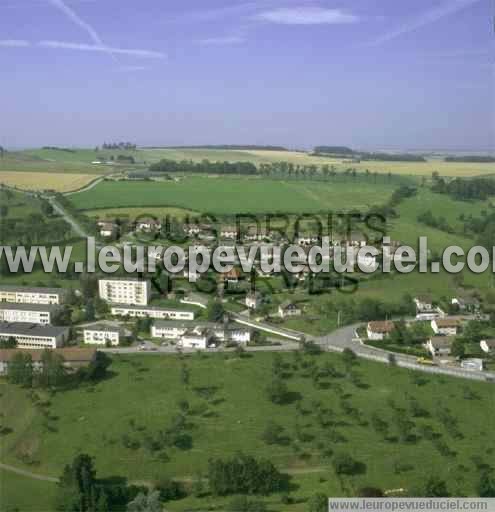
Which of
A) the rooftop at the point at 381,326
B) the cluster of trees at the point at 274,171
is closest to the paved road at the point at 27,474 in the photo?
the rooftop at the point at 381,326

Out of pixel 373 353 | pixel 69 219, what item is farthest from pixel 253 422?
pixel 69 219

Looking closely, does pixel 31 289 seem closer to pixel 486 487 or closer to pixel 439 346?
pixel 439 346

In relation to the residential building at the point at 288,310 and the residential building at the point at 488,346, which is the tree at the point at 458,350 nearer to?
the residential building at the point at 488,346

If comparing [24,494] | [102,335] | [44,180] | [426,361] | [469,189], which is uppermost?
[44,180]

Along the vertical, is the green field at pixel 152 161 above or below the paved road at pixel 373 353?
above

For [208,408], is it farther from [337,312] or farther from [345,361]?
[337,312]

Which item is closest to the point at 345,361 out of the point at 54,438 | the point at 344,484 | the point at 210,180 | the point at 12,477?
the point at 344,484
